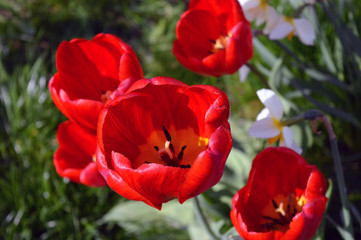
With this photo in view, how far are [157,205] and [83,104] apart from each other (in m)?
0.21

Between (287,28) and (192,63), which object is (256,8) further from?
(192,63)

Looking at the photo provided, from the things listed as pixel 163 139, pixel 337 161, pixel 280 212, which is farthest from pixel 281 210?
pixel 163 139

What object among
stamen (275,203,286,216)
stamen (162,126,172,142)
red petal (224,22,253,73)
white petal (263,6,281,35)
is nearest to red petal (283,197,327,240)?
stamen (275,203,286,216)

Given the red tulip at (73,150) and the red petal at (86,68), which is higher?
the red petal at (86,68)

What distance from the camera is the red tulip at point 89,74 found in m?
0.65

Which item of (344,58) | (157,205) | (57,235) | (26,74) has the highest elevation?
(157,205)

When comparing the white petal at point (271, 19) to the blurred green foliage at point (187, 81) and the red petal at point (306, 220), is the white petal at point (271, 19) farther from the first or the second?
the red petal at point (306, 220)

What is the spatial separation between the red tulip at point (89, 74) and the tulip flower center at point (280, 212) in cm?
32

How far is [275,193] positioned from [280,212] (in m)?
0.03

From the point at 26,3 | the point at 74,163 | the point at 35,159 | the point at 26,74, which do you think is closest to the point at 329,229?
the point at 74,163

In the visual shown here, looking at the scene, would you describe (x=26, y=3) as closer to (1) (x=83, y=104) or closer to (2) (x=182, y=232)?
(2) (x=182, y=232)

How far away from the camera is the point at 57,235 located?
4.85ft

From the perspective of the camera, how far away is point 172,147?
2.19 ft

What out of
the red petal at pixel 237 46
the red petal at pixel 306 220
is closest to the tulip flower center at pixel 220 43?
the red petal at pixel 237 46
